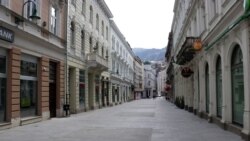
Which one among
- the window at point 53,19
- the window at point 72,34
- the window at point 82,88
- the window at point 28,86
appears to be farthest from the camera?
the window at point 82,88

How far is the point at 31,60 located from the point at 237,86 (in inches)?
418

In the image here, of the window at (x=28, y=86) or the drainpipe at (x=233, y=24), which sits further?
the window at (x=28, y=86)

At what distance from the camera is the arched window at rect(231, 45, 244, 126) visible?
13.4m

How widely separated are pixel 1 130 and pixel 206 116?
36.0 ft

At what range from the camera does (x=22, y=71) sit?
18469mm

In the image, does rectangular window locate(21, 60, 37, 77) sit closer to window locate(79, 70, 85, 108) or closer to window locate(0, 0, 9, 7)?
window locate(0, 0, 9, 7)

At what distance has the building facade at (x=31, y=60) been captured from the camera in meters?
16.5

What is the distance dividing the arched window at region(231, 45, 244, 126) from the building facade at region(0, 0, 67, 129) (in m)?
9.09

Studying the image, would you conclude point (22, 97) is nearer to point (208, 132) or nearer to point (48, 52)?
point (48, 52)

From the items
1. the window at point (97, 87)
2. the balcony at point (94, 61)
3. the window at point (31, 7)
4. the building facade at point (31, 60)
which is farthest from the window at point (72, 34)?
the window at point (97, 87)

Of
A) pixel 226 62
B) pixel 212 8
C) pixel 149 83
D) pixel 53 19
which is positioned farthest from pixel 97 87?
pixel 149 83

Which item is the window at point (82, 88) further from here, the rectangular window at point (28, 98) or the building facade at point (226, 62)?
the building facade at point (226, 62)

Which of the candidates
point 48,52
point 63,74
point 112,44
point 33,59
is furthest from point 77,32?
point 112,44

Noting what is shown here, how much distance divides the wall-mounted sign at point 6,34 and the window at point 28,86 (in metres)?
2.20
